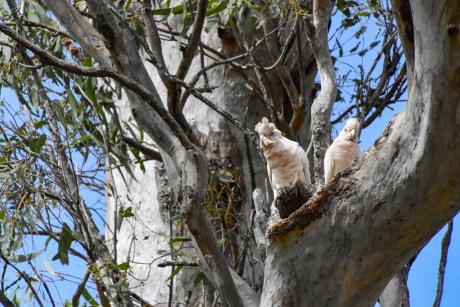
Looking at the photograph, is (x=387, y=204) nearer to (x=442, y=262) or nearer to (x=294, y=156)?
(x=294, y=156)

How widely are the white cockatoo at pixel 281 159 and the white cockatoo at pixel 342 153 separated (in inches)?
3.0

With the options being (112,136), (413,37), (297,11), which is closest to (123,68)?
(297,11)

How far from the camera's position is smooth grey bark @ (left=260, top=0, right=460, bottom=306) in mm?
1586

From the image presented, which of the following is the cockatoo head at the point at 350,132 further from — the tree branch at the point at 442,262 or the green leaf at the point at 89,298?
the green leaf at the point at 89,298

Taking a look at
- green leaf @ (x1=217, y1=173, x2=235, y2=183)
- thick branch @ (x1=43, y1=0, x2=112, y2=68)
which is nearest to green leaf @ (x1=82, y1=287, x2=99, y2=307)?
green leaf @ (x1=217, y1=173, x2=235, y2=183)

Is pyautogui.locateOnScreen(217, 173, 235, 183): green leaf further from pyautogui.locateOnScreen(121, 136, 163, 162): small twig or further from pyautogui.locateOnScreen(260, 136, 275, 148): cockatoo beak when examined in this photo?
pyautogui.locateOnScreen(260, 136, 275, 148): cockatoo beak

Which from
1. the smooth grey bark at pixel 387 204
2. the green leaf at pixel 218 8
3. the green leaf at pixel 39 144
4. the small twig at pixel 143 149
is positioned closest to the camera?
the smooth grey bark at pixel 387 204

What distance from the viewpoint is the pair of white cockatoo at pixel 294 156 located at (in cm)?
212

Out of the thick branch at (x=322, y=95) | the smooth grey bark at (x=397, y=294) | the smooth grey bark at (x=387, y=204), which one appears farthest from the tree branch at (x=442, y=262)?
the smooth grey bark at (x=387, y=204)

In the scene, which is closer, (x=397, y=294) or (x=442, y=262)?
(x=397, y=294)

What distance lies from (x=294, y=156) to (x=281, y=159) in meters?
0.04

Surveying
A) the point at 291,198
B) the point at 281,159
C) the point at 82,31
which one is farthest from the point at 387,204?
the point at 82,31

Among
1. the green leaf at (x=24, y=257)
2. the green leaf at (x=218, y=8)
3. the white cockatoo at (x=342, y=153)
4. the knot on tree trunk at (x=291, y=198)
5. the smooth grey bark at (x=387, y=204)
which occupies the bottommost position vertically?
the smooth grey bark at (x=387, y=204)

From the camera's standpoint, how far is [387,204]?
Result: 72.3 inches
